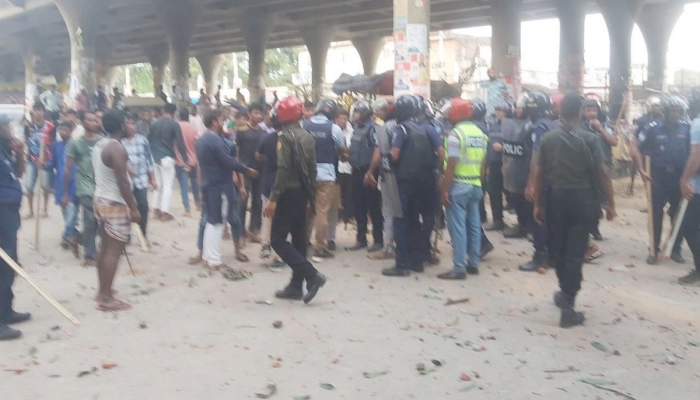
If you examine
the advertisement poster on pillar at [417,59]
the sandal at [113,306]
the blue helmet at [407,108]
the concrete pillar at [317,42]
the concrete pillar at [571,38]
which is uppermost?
the concrete pillar at [317,42]

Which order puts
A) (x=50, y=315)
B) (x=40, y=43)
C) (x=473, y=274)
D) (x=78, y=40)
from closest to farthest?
(x=50, y=315)
(x=473, y=274)
(x=78, y=40)
(x=40, y=43)

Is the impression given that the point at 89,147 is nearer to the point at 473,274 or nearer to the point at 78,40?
the point at 473,274

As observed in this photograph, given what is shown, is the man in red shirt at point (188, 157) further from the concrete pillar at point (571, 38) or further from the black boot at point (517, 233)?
the concrete pillar at point (571, 38)

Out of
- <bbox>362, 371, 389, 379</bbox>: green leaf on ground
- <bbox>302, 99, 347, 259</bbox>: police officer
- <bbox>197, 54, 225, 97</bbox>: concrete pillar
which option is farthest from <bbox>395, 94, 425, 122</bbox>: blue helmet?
<bbox>197, 54, 225, 97</bbox>: concrete pillar

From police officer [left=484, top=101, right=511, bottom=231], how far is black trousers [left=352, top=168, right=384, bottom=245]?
6.98 feet

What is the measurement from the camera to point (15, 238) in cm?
591

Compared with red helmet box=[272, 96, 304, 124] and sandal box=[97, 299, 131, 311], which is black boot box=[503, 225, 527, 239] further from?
sandal box=[97, 299, 131, 311]

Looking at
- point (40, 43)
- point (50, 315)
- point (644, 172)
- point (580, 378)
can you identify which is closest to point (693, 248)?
point (644, 172)

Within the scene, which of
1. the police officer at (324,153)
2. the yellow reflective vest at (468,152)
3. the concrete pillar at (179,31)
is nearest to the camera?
the yellow reflective vest at (468,152)

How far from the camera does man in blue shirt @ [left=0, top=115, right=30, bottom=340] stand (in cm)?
579

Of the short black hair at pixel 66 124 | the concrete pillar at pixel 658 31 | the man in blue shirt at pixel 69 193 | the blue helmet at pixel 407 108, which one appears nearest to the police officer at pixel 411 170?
the blue helmet at pixel 407 108

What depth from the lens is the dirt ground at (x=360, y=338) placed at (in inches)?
188

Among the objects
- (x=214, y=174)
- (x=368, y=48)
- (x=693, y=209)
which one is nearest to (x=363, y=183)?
(x=214, y=174)

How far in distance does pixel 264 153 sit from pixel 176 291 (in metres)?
1.97
